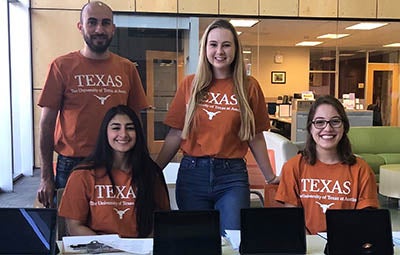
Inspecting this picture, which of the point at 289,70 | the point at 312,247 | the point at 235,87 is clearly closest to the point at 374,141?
the point at 235,87

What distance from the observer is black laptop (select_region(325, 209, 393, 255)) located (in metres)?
1.32

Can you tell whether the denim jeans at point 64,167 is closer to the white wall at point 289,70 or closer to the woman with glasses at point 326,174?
the woman with glasses at point 326,174

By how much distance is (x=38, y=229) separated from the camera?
4.28 feet

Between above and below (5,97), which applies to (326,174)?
below

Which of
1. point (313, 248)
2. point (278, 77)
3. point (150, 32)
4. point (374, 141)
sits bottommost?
point (374, 141)

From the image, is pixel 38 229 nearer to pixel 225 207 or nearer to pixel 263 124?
pixel 225 207

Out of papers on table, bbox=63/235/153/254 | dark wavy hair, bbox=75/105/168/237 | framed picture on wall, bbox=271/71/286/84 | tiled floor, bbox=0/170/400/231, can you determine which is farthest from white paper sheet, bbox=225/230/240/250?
framed picture on wall, bbox=271/71/286/84

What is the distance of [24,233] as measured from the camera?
1.30 m

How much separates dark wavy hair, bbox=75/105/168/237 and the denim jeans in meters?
0.33

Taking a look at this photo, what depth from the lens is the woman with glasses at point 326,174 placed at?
182 centimetres

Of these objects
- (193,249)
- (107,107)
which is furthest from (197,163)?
(193,249)

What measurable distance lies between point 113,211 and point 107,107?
60cm

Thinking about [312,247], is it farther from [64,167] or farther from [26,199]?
[26,199]

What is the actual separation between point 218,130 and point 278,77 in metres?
9.12
